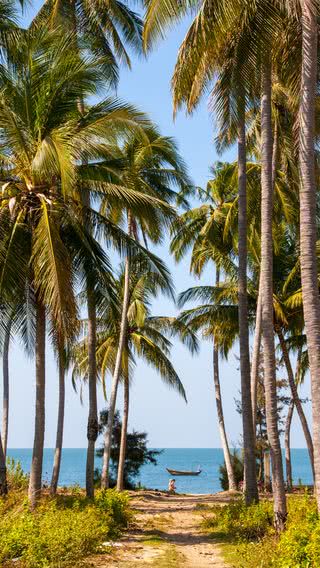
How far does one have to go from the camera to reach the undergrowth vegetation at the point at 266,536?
8.46 meters

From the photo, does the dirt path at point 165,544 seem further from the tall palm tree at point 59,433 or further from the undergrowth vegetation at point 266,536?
the tall palm tree at point 59,433

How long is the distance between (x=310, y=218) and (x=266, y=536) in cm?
545

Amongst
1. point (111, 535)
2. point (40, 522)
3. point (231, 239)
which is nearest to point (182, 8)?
point (40, 522)

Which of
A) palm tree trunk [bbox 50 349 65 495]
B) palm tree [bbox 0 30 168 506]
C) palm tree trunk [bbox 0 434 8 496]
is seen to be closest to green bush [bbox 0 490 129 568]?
palm tree [bbox 0 30 168 506]

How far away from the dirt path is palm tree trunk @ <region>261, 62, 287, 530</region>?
1.70 metres

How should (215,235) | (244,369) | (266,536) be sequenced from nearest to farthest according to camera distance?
(266,536) < (244,369) < (215,235)

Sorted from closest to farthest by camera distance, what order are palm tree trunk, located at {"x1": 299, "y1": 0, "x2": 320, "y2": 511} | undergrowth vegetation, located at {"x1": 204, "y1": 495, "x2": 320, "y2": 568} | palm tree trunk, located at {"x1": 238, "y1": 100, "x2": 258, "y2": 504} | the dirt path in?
undergrowth vegetation, located at {"x1": 204, "y1": 495, "x2": 320, "y2": 568} → palm tree trunk, located at {"x1": 299, "y1": 0, "x2": 320, "y2": 511} → the dirt path → palm tree trunk, located at {"x1": 238, "y1": 100, "x2": 258, "y2": 504}

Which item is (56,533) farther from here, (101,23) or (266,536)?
(101,23)

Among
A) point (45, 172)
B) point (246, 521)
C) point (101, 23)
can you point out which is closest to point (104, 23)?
point (101, 23)

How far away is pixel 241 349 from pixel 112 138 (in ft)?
17.4

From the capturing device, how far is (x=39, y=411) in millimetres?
14203

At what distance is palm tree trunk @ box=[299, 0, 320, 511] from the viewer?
31.9ft

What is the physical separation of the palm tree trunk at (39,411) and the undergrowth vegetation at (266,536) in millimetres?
3753

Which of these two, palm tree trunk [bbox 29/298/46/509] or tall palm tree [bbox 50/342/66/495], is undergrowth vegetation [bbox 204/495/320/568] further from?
tall palm tree [bbox 50/342/66/495]
